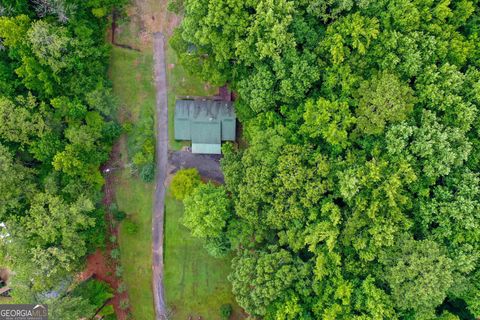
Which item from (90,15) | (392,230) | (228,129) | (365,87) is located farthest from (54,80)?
(392,230)

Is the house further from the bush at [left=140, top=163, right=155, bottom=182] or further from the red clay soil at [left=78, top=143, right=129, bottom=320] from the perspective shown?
the red clay soil at [left=78, top=143, right=129, bottom=320]

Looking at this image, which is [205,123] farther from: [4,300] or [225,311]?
[4,300]

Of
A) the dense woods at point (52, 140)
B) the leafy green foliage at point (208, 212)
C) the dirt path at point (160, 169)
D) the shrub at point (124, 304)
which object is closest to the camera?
the dense woods at point (52, 140)

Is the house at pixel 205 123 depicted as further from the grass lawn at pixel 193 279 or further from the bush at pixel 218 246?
the bush at pixel 218 246

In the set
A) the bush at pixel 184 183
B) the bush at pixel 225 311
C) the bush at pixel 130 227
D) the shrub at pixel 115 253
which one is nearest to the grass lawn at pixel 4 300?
the shrub at pixel 115 253

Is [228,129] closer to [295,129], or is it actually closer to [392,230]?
[295,129]
